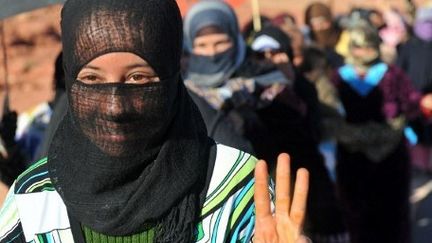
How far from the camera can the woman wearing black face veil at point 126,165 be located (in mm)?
1930

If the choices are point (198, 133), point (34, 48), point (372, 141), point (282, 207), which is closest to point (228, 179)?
point (198, 133)

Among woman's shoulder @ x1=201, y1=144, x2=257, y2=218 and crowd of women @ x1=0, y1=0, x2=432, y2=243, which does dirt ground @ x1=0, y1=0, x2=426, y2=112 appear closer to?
crowd of women @ x1=0, y1=0, x2=432, y2=243

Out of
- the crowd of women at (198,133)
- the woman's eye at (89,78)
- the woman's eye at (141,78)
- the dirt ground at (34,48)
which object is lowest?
the dirt ground at (34,48)

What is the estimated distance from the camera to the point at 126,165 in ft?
6.40

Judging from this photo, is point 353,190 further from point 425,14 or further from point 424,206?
point 425,14

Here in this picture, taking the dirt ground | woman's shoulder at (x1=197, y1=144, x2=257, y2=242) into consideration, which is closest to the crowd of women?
A: woman's shoulder at (x1=197, y1=144, x2=257, y2=242)

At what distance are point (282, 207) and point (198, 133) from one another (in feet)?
1.44

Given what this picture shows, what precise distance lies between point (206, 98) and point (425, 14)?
3943 mm

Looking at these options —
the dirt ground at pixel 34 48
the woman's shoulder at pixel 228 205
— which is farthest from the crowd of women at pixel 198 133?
the dirt ground at pixel 34 48

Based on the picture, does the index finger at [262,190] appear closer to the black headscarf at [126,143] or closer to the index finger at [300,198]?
the index finger at [300,198]

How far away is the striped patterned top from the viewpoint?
196 cm

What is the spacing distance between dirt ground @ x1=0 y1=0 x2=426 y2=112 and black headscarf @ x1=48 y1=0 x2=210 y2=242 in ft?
30.6

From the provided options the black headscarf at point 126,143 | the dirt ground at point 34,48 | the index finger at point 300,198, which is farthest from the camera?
the dirt ground at point 34,48

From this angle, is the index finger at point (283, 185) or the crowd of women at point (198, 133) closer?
the index finger at point (283, 185)
